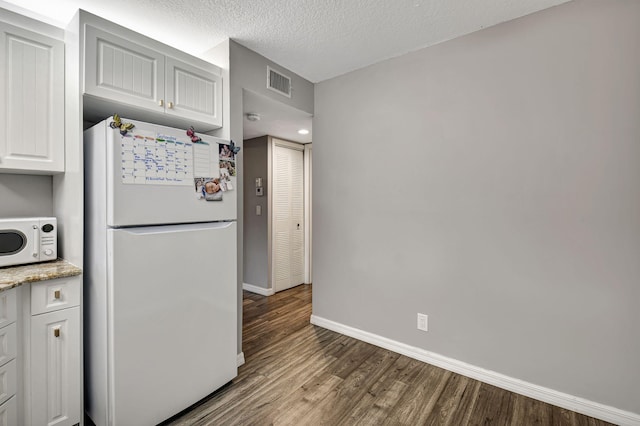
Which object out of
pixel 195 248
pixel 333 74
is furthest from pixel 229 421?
pixel 333 74

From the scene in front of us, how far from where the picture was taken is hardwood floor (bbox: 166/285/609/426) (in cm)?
176

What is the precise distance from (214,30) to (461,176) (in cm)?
205

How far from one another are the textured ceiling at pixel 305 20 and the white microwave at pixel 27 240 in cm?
132

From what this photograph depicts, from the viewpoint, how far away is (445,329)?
7.52 ft

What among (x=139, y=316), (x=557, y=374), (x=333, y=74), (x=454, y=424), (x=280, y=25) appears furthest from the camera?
(x=333, y=74)

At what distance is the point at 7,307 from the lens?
1346mm

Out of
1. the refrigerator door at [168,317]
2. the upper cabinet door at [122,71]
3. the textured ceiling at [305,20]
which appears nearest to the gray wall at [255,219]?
the textured ceiling at [305,20]

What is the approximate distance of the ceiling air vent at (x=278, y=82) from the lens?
101 inches

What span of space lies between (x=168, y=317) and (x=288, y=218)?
271cm

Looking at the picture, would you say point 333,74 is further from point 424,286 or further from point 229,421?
point 229,421

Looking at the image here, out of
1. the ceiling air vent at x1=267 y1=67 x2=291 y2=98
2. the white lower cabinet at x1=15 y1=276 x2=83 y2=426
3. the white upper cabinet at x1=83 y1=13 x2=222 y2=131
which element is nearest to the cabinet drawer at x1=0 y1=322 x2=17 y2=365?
the white lower cabinet at x1=15 y1=276 x2=83 y2=426

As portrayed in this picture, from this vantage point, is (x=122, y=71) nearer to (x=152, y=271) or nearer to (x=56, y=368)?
(x=152, y=271)

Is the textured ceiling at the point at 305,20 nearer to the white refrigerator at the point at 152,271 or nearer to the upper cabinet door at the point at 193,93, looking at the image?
the upper cabinet door at the point at 193,93

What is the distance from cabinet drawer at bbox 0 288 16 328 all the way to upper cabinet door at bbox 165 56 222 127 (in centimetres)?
123
